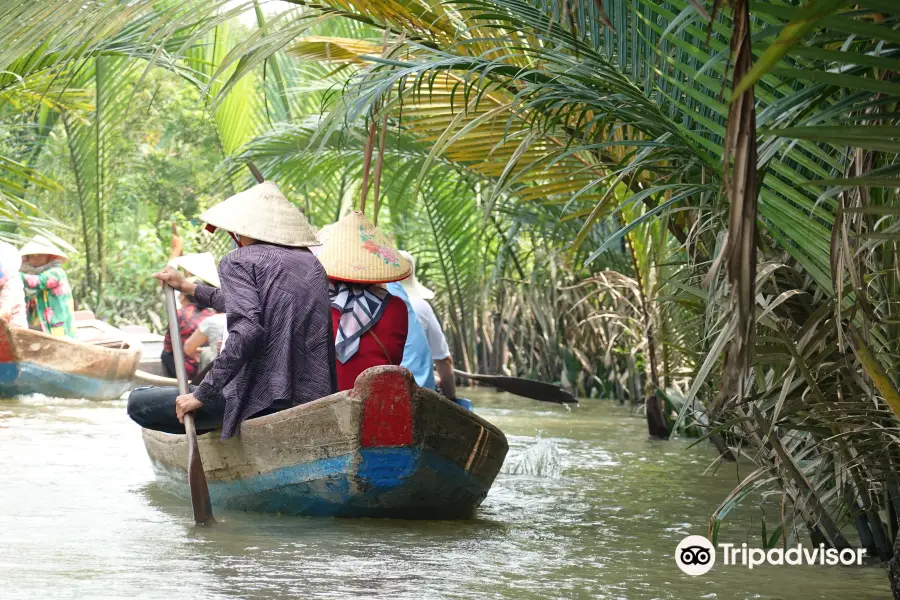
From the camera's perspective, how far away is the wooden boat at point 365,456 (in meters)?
4.73

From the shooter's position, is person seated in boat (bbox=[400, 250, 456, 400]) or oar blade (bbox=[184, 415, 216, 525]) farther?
person seated in boat (bbox=[400, 250, 456, 400])

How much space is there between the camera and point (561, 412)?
11.8 metres

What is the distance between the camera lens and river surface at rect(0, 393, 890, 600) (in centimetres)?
369

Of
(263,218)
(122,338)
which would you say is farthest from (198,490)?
(122,338)

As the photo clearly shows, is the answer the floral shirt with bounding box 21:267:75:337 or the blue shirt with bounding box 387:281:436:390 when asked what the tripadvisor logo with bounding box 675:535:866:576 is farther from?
the floral shirt with bounding box 21:267:75:337

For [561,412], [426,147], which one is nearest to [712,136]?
[426,147]

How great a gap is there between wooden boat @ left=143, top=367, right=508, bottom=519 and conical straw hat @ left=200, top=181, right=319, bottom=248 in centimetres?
78

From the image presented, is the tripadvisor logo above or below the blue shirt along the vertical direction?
below

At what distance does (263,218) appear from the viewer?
512 centimetres

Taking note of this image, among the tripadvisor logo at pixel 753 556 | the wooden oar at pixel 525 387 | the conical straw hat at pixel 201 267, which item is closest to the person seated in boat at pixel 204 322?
the conical straw hat at pixel 201 267

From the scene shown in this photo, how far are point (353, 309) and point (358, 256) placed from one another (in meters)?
0.24

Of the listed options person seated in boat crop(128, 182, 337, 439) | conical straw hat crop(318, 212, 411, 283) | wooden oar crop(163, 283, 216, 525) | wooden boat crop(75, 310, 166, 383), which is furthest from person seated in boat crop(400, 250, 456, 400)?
wooden boat crop(75, 310, 166, 383)

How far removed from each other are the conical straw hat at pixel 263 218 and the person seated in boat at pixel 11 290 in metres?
5.75

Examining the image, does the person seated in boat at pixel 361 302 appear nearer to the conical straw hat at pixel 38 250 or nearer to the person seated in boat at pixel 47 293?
the conical straw hat at pixel 38 250
